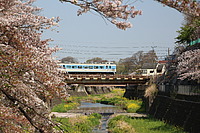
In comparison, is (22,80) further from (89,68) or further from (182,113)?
(89,68)

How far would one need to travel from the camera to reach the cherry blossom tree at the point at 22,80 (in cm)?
508

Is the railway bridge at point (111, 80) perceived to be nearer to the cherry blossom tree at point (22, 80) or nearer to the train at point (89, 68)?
→ the train at point (89, 68)

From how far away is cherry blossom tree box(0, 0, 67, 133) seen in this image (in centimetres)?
508

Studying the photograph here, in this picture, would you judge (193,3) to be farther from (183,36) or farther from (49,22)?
(183,36)

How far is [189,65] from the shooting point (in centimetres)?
1902

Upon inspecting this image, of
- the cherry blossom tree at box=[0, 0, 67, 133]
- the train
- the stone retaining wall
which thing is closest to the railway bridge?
→ the stone retaining wall

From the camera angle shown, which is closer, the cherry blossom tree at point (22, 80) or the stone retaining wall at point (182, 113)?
the cherry blossom tree at point (22, 80)

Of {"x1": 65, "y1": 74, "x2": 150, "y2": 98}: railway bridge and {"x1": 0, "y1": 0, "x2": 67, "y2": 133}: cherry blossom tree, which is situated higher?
{"x1": 0, "y1": 0, "x2": 67, "y2": 133}: cherry blossom tree

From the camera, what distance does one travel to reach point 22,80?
5477 millimetres

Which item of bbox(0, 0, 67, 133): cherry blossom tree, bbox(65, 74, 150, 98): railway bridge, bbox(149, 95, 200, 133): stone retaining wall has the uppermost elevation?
bbox(0, 0, 67, 133): cherry blossom tree

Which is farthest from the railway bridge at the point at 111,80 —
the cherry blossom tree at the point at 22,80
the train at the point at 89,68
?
the cherry blossom tree at the point at 22,80

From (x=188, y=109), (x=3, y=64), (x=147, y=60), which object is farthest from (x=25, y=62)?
(x=147, y=60)

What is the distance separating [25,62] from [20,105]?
915 millimetres

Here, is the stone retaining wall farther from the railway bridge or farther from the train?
the train
